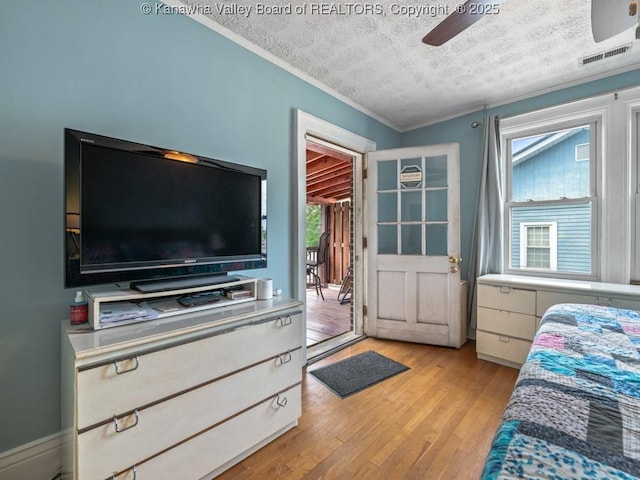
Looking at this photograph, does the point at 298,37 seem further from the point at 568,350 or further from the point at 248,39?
the point at 568,350

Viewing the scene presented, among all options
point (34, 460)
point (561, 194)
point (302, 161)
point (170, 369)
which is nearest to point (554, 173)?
point (561, 194)

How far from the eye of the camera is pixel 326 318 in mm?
4047

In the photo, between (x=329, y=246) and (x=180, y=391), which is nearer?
(x=180, y=391)

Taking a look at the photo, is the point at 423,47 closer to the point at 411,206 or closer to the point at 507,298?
the point at 411,206

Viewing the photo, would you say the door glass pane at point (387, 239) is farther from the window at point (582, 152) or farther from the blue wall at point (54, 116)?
the blue wall at point (54, 116)

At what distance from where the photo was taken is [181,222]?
5.03 feet

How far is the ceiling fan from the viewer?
1.23 meters

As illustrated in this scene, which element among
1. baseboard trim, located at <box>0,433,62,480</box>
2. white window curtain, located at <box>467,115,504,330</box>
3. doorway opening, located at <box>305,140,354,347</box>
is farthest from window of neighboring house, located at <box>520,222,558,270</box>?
baseboard trim, located at <box>0,433,62,480</box>

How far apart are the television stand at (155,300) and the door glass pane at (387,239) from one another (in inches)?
74.6

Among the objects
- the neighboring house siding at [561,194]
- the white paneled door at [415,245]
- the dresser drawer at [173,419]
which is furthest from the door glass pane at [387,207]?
the dresser drawer at [173,419]

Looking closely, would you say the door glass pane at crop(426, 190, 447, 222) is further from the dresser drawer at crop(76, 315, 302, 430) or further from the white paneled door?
the dresser drawer at crop(76, 315, 302, 430)

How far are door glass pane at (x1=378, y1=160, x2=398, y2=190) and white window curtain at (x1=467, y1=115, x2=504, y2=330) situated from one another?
3.02 ft

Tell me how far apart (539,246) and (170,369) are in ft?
11.2

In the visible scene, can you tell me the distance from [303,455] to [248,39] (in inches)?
107
